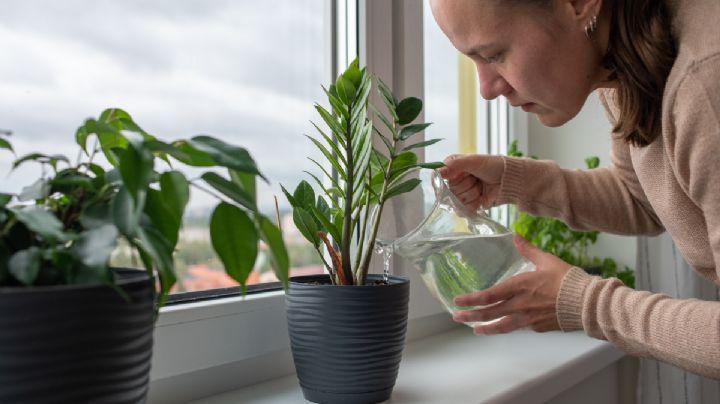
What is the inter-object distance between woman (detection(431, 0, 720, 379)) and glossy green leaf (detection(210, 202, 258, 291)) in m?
0.44

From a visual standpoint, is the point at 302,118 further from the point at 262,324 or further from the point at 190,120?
the point at 262,324

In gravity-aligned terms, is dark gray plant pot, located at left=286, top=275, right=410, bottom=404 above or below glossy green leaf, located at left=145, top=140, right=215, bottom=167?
below

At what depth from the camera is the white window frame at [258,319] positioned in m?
0.83

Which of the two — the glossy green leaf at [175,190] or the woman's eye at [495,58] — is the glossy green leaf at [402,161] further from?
the glossy green leaf at [175,190]

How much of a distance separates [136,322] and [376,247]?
1.55 feet

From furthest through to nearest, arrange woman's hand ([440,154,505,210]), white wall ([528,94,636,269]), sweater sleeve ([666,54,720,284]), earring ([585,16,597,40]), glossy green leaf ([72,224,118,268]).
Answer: white wall ([528,94,636,269]) < woman's hand ([440,154,505,210]) < earring ([585,16,597,40]) < sweater sleeve ([666,54,720,284]) < glossy green leaf ([72,224,118,268])

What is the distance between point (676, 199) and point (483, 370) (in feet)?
1.22

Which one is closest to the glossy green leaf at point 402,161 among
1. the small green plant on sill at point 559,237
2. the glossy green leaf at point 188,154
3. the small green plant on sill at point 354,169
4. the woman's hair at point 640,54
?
the small green plant on sill at point 354,169

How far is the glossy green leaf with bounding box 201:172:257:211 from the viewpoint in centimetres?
46

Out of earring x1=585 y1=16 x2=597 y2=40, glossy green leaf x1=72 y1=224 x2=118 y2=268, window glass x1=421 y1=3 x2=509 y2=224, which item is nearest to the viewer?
glossy green leaf x1=72 y1=224 x2=118 y2=268

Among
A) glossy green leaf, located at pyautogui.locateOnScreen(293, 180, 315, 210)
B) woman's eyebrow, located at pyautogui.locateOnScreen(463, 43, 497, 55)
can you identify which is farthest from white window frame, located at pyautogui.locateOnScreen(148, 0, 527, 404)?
woman's eyebrow, located at pyautogui.locateOnScreen(463, 43, 497, 55)

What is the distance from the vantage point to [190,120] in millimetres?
903

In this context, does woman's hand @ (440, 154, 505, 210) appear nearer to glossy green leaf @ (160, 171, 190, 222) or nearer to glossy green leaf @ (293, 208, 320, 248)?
glossy green leaf @ (293, 208, 320, 248)

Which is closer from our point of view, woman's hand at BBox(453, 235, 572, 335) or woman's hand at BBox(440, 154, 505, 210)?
woman's hand at BBox(453, 235, 572, 335)
